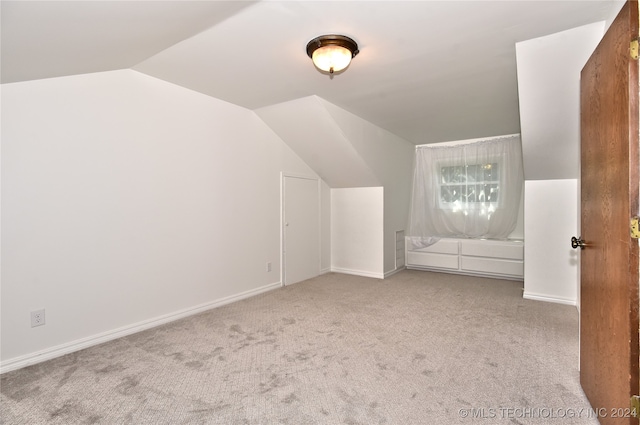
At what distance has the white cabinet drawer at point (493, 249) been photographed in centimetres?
488

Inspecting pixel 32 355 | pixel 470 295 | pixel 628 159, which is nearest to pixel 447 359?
pixel 628 159

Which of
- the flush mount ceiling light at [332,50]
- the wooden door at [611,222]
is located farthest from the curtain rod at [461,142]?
the flush mount ceiling light at [332,50]

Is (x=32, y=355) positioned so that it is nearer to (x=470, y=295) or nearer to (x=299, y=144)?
(x=299, y=144)

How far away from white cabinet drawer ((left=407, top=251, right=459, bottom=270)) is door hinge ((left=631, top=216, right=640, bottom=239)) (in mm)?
4252

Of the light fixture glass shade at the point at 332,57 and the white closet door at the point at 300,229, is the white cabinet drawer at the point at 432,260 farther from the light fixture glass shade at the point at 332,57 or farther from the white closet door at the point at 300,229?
the light fixture glass shade at the point at 332,57

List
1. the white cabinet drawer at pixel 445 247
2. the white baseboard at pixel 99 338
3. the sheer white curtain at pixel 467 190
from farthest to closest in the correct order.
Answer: the white cabinet drawer at pixel 445 247
the sheer white curtain at pixel 467 190
the white baseboard at pixel 99 338

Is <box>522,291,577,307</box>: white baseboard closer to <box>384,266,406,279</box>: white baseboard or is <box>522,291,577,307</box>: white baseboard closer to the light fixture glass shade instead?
<box>384,266,406,279</box>: white baseboard

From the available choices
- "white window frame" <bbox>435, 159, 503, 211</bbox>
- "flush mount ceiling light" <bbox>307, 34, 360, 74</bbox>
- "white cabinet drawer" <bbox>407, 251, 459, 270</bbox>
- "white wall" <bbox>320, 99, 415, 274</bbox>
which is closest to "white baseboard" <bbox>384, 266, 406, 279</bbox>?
"white wall" <bbox>320, 99, 415, 274</bbox>

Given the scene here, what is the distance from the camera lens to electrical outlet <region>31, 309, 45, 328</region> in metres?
2.38

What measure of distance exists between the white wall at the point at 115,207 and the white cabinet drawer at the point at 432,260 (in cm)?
312

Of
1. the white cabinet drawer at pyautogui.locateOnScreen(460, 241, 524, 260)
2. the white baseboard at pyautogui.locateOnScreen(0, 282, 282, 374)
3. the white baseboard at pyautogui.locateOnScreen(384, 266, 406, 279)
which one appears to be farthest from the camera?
the white baseboard at pyautogui.locateOnScreen(384, 266, 406, 279)

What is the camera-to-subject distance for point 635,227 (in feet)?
4.28

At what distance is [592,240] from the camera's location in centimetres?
178

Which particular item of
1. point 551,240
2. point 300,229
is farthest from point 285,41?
point 551,240
